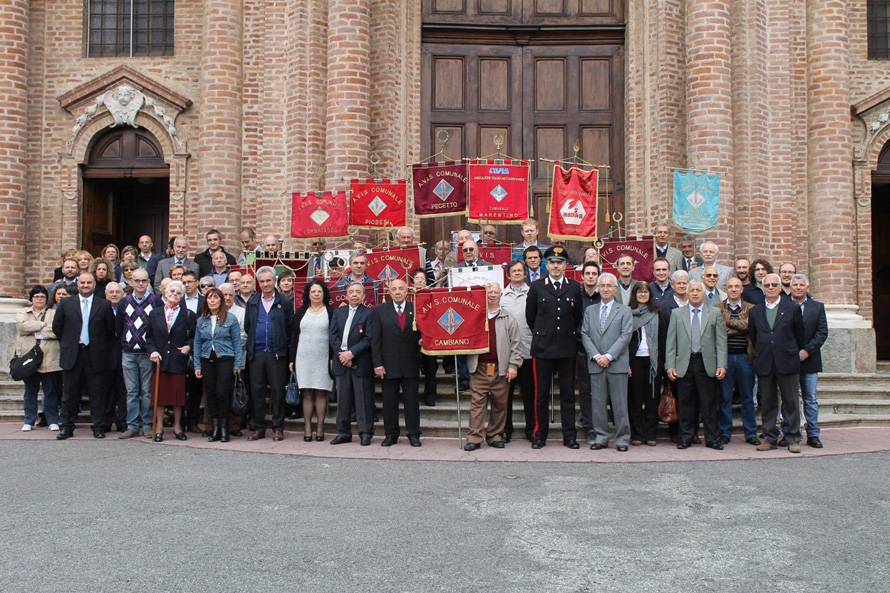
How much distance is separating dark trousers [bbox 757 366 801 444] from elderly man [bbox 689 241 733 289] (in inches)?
65.7

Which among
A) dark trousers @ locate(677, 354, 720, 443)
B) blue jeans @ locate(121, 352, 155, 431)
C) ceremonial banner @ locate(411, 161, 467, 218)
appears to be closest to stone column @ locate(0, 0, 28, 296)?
blue jeans @ locate(121, 352, 155, 431)

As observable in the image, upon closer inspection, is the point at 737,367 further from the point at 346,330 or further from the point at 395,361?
the point at 346,330

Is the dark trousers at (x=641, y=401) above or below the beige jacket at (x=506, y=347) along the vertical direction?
below

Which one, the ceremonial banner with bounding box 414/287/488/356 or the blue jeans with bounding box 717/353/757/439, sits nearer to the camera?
the ceremonial banner with bounding box 414/287/488/356

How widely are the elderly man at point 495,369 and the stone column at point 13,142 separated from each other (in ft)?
31.9

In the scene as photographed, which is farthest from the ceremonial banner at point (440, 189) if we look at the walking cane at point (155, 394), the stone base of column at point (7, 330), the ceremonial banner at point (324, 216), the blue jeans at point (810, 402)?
the stone base of column at point (7, 330)

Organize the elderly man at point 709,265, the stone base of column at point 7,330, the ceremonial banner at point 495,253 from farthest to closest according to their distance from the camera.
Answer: the stone base of column at point 7,330 < the ceremonial banner at point 495,253 < the elderly man at point 709,265

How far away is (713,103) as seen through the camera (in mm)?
13859

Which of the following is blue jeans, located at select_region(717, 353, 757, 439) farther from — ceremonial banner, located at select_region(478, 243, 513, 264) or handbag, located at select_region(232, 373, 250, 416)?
handbag, located at select_region(232, 373, 250, 416)

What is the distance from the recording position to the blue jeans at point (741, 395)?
979 centimetres

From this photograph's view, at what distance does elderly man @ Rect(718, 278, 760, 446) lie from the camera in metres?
9.80

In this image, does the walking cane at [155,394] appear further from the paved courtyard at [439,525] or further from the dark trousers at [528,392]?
the dark trousers at [528,392]

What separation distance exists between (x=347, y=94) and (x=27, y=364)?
6650 millimetres

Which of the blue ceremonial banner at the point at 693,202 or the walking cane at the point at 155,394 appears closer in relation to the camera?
the walking cane at the point at 155,394
